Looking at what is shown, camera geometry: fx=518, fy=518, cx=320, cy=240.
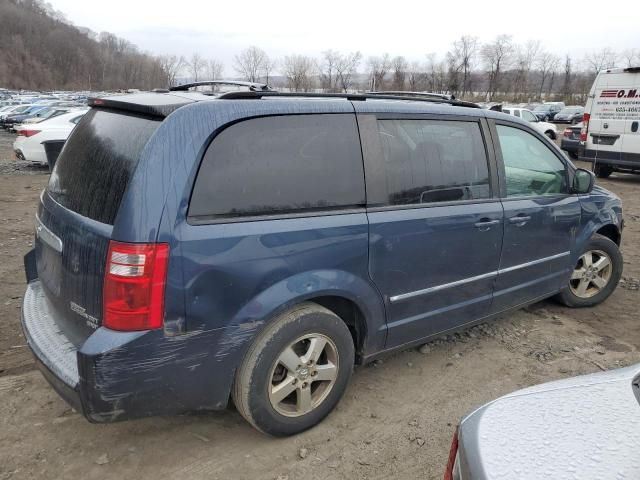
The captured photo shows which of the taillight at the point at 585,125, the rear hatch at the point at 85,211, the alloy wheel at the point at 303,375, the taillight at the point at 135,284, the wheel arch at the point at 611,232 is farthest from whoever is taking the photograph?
the taillight at the point at 585,125

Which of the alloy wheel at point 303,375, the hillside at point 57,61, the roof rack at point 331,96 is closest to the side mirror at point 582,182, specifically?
the roof rack at point 331,96

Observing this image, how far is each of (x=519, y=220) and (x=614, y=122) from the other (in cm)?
1003

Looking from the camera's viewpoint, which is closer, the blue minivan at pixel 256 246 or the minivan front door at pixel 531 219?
the blue minivan at pixel 256 246

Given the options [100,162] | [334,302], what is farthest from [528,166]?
[100,162]

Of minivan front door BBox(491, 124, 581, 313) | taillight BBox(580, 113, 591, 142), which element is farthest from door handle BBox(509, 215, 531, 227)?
taillight BBox(580, 113, 591, 142)

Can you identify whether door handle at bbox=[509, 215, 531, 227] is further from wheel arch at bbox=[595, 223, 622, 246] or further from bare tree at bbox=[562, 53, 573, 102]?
bare tree at bbox=[562, 53, 573, 102]

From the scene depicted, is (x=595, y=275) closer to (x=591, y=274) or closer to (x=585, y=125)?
(x=591, y=274)

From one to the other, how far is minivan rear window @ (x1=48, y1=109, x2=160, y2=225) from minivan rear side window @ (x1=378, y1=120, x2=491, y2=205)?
1337 mm

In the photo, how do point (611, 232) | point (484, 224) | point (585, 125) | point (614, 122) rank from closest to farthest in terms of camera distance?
1. point (484, 224)
2. point (611, 232)
3. point (614, 122)
4. point (585, 125)

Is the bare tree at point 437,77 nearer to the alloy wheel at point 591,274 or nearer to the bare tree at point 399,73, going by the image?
the bare tree at point 399,73

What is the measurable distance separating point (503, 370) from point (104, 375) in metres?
2.61

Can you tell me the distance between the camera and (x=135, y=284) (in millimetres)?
2174

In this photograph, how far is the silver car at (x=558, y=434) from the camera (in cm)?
146

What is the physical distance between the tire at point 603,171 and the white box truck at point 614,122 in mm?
257
